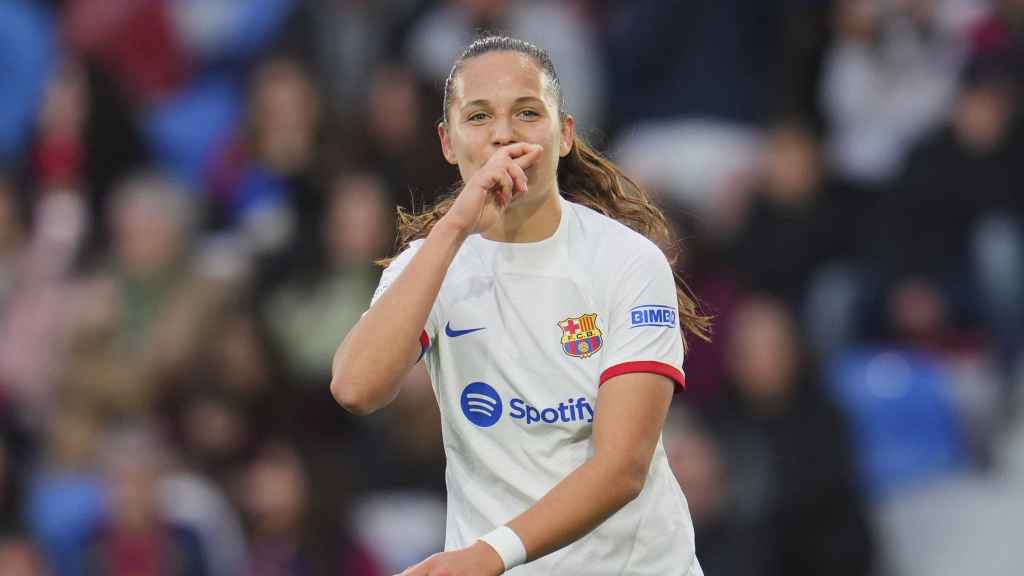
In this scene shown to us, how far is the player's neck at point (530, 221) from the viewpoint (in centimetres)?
381

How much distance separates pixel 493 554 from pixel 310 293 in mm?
5158

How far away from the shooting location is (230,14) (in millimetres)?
10344

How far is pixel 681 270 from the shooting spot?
23.8ft

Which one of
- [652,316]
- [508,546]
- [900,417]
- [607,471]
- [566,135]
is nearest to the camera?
[508,546]

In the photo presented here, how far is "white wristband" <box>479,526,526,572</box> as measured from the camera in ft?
10.7

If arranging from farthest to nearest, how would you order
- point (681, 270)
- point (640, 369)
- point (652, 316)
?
1. point (681, 270)
2. point (652, 316)
3. point (640, 369)

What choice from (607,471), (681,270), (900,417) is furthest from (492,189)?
(900,417)

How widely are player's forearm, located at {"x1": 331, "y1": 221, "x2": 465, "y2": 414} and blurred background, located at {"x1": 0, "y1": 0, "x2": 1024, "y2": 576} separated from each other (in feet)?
11.5

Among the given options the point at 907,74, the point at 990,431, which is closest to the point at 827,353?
the point at 990,431

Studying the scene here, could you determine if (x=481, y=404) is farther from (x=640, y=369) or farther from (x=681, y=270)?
(x=681, y=270)

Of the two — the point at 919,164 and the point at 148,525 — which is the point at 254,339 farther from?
the point at 919,164

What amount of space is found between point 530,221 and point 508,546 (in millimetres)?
839

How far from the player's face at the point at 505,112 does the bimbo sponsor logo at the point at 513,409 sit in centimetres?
44

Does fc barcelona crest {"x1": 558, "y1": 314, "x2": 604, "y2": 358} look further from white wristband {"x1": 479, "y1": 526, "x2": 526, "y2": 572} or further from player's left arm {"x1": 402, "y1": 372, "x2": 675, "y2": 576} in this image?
white wristband {"x1": 479, "y1": 526, "x2": 526, "y2": 572}
